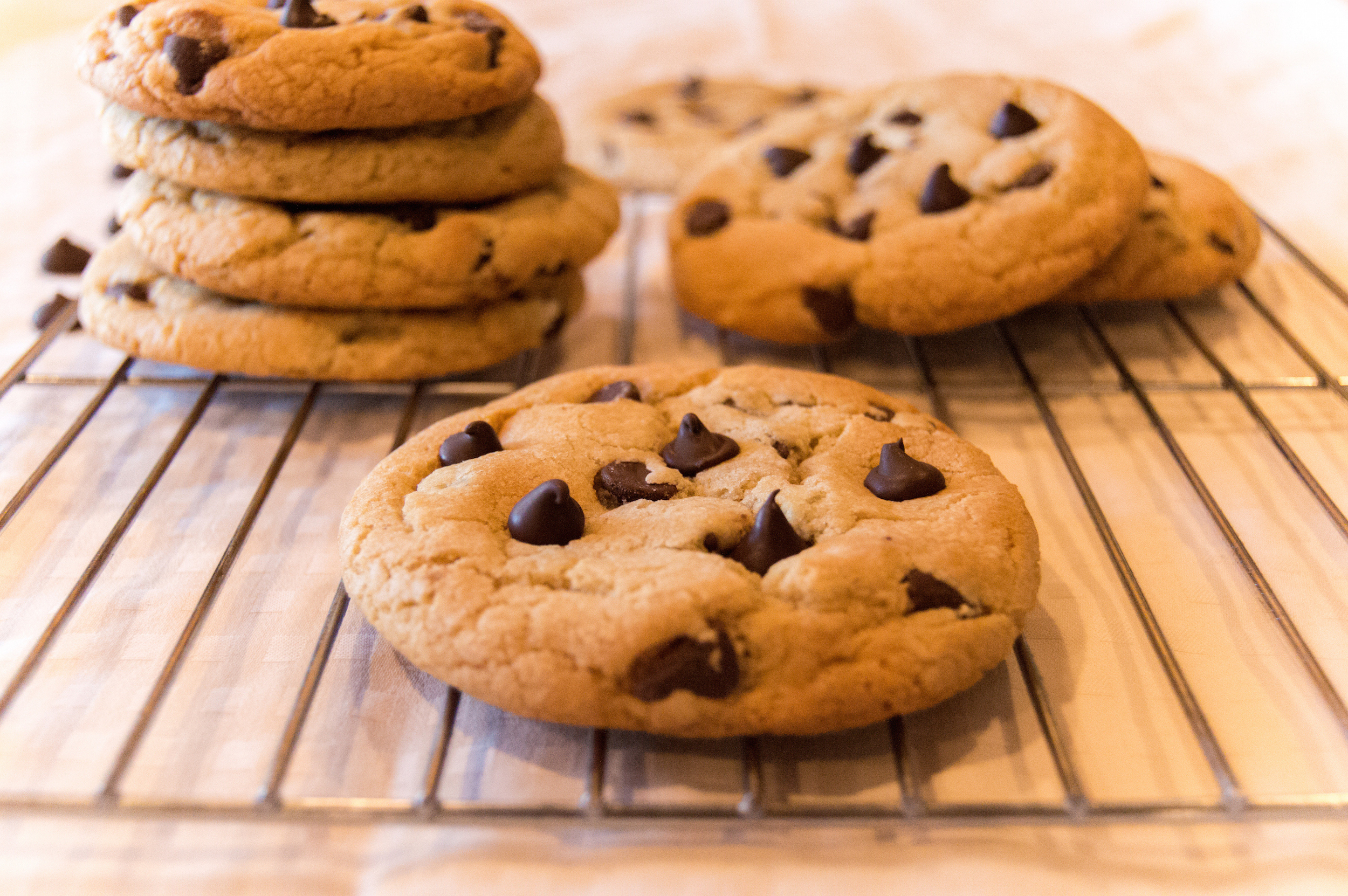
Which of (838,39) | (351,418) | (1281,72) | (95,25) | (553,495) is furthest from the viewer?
(838,39)

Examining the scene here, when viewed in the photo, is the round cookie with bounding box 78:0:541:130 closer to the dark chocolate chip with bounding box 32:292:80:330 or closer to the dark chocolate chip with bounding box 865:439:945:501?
the dark chocolate chip with bounding box 32:292:80:330

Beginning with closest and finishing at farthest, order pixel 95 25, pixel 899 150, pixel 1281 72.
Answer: pixel 95 25 → pixel 899 150 → pixel 1281 72

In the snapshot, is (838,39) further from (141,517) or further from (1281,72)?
(141,517)

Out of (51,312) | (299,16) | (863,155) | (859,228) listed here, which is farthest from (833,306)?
(51,312)

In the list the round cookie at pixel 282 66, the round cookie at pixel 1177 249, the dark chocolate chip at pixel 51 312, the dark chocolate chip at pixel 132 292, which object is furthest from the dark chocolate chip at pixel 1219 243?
the dark chocolate chip at pixel 51 312

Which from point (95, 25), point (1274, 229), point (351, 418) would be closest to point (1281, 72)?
point (1274, 229)

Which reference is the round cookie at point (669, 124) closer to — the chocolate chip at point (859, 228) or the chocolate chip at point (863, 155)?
the chocolate chip at point (863, 155)
